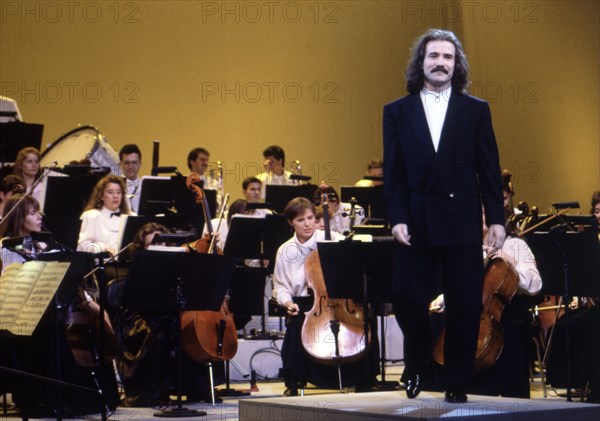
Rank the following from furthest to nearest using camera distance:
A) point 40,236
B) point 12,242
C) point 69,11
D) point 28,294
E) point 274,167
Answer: point 69,11
point 274,167
point 12,242
point 40,236
point 28,294

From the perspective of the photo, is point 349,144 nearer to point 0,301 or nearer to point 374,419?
point 0,301

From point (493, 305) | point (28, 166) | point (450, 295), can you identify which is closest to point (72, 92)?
point (28, 166)

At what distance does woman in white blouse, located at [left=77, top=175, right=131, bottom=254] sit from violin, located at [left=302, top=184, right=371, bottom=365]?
1.68 metres

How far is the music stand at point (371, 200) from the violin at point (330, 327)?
6.86ft

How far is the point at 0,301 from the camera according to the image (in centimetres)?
454

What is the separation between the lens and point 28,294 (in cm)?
443

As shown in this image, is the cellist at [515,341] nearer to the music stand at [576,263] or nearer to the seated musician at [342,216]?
the music stand at [576,263]

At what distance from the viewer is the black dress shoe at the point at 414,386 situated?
3795mm

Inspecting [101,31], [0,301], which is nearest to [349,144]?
[101,31]

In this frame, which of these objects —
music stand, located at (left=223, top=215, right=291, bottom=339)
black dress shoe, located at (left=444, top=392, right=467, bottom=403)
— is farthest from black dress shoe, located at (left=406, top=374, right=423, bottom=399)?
music stand, located at (left=223, top=215, right=291, bottom=339)

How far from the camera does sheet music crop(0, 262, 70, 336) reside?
4.32 meters

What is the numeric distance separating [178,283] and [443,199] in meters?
1.93

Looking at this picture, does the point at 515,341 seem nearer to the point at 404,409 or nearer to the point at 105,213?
the point at 404,409

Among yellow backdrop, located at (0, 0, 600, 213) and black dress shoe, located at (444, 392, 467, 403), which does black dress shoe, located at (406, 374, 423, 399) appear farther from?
yellow backdrop, located at (0, 0, 600, 213)
